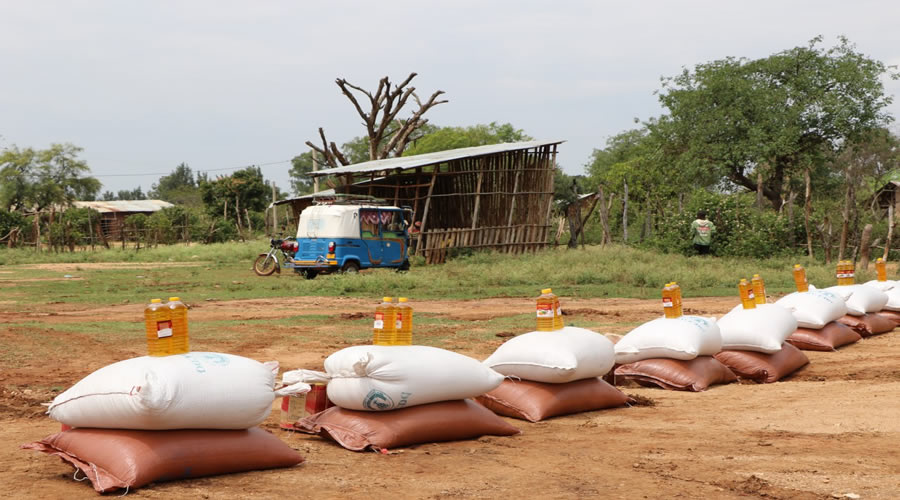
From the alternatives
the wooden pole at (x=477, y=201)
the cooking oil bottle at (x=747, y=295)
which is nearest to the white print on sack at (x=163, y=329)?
the cooking oil bottle at (x=747, y=295)

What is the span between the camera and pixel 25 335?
424 inches

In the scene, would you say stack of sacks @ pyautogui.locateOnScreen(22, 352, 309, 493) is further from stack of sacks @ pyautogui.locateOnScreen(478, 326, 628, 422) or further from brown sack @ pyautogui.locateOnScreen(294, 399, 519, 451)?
stack of sacks @ pyautogui.locateOnScreen(478, 326, 628, 422)

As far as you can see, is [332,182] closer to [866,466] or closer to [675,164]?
[675,164]

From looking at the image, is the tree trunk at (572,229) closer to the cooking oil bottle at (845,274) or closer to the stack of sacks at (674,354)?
the cooking oil bottle at (845,274)

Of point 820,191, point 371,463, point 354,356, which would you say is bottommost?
point 371,463

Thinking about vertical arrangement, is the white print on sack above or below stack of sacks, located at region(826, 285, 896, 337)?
above

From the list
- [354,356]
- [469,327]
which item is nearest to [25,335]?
[469,327]

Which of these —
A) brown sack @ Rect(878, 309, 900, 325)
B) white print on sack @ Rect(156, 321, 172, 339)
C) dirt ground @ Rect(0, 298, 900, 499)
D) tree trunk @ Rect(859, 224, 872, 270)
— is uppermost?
tree trunk @ Rect(859, 224, 872, 270)

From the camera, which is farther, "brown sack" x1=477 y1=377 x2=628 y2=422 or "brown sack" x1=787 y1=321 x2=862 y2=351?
"brown sack" x1=787 y1=321 x2=862 y2=351

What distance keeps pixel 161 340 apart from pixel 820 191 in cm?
2908

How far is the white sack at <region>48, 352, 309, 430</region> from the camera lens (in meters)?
4.39

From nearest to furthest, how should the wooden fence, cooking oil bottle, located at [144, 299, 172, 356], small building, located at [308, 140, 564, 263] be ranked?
cooking oil bottle, located at [144, 299, 172, 356] → the wooden fence → small building, located at [308, 140, 564, 263]

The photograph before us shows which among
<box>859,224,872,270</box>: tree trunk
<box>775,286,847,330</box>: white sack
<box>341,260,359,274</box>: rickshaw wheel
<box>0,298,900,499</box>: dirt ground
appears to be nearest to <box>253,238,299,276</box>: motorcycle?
<box>341,260,359,274</box>: rickshaw wheel

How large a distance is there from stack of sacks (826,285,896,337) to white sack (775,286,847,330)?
350 mm
